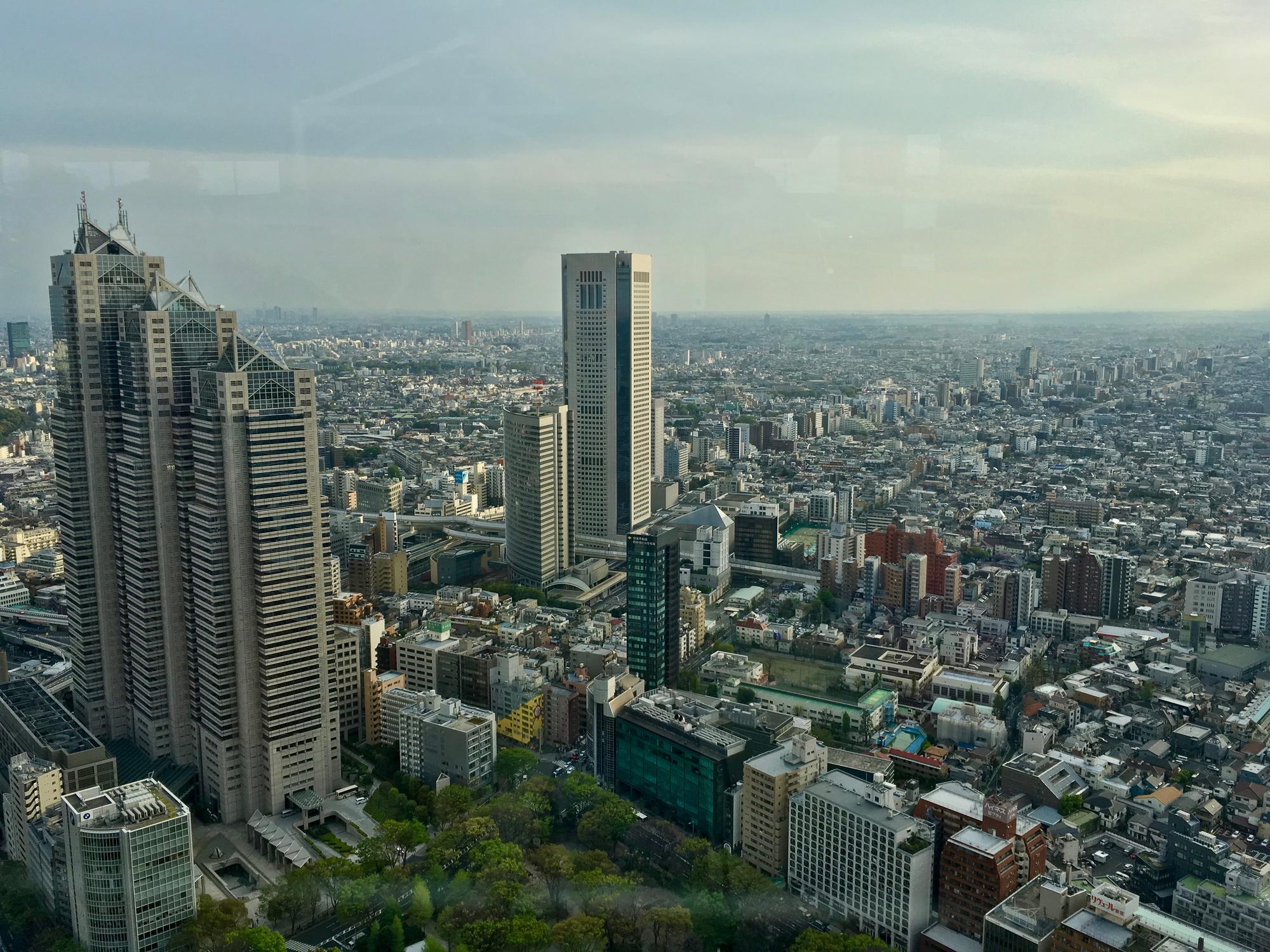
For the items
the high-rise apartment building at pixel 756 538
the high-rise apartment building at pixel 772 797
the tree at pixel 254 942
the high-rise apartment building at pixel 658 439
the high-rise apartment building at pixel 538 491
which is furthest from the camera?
the high-rise apartment building at pixel 658 439

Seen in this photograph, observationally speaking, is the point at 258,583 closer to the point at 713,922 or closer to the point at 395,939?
the point at 395,939

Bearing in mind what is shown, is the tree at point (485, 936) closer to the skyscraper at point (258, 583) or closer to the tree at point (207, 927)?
the tree at point (207, 927)

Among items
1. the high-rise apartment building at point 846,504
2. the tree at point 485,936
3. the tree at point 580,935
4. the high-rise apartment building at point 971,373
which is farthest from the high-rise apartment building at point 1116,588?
the tree at point 485,936

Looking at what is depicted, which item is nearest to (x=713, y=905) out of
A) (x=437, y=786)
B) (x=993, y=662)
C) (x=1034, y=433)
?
(x=437, y=786)

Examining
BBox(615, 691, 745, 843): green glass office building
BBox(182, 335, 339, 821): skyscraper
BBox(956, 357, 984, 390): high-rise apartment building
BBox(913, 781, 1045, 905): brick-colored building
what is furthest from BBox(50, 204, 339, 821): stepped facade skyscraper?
BBox(956, 357, 984, 390): high-rise apartment building

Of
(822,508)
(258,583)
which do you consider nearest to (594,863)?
(258,583)

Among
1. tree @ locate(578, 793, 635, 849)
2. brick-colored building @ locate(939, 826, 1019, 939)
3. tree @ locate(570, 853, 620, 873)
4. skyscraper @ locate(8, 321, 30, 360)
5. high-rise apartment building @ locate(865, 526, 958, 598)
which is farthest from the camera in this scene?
high-rise apartment building @ locate(865, 526, 958, 598)

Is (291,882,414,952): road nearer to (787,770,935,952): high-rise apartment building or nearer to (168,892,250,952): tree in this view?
(168,892,250,952): tree
